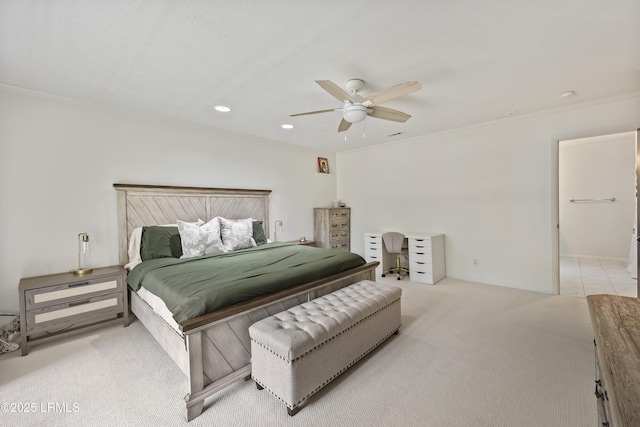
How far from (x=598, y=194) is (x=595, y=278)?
2488 millimetres

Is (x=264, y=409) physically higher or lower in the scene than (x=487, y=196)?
lower

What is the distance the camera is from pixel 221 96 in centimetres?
292

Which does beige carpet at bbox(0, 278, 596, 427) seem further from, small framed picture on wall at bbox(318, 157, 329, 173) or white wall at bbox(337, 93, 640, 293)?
small framed picture on wall at bbox(318, 157, 329, 173)

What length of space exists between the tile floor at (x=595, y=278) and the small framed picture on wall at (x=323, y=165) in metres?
4.42

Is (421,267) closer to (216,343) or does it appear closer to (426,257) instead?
(426,257)

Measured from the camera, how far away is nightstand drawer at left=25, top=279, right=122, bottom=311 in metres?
2.38

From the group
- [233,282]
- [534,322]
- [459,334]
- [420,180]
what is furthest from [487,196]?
[233,282]

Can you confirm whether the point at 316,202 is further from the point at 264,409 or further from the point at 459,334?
the point at 264,409

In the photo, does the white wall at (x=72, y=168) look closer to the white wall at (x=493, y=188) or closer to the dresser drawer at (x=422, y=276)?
the white wall at (x=493, y=188)

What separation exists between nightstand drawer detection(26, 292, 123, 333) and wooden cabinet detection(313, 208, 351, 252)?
135 inches

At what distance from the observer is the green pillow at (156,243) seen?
3049 millimetres

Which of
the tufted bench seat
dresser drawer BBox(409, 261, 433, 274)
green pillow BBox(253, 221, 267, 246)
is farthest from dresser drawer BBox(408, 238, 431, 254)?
green pillow BBox(253, 221, 267, 246)

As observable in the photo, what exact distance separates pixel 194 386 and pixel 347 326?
41.7 inches

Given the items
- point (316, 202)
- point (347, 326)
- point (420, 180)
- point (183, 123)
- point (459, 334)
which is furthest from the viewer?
point (316, 202)
